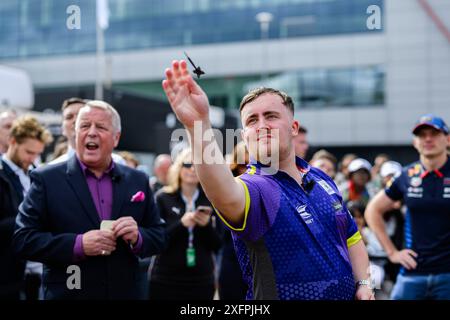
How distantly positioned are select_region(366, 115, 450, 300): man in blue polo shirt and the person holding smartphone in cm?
157

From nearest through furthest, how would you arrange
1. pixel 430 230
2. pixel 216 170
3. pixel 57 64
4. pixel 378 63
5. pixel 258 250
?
pixel 216 170 → pixel 258 250 → pixel 430 230 → pixel 378 63 → pixel 57 64

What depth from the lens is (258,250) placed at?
204 cm

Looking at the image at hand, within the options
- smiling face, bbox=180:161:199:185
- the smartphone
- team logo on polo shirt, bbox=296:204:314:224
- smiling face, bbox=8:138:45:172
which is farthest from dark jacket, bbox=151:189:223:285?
team logo on polo shirt, bbox=296:204:314:224

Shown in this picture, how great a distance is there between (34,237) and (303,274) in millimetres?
1596

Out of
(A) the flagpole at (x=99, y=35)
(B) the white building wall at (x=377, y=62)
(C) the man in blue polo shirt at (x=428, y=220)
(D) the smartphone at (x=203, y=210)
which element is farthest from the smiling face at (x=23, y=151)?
(B) the white building wall at (x=377, y=62)

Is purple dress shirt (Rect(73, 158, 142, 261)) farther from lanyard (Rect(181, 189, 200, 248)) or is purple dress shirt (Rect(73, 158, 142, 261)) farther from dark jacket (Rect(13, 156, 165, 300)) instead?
lanyard (Rect(181, 189, 200, 248))

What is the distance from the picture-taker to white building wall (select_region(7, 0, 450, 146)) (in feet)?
83.3

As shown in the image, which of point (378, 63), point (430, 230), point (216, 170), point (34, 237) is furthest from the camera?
point (378, 63)

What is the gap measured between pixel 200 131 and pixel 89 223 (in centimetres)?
151

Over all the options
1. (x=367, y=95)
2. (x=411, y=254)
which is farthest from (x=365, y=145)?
(x=411, y=254)

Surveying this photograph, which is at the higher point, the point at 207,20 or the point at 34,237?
the point at 207,20

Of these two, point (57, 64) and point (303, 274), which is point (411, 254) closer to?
point (303, 274)

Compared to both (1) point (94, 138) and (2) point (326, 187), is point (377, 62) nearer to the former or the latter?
(1) point (94, 138)

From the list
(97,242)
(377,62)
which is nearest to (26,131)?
(97,242)
